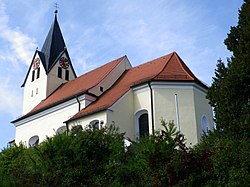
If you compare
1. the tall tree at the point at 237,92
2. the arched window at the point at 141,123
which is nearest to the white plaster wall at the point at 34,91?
the arched window at the point at 141,123

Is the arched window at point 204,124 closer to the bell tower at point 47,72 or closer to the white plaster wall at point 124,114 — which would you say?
the white plaster wall at point 124,114

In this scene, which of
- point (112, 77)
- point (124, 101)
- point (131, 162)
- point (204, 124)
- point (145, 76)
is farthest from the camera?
point (112, 77)

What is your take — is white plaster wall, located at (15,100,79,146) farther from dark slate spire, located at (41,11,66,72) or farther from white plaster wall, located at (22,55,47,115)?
dark slate spire, located at (41,11,66,72)

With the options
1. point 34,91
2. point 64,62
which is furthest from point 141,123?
point 34,91

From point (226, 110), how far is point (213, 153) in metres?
1.83

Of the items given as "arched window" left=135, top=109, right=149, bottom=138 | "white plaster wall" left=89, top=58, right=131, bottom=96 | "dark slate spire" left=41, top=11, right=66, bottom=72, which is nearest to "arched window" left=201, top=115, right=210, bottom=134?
"arched window" left=135, top=109, right=149, bottom=138

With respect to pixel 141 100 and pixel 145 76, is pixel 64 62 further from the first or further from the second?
pixel 141 100

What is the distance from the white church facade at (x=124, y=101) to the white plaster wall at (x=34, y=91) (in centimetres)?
9

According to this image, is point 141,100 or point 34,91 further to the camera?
point 34,91

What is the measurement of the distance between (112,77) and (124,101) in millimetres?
4369

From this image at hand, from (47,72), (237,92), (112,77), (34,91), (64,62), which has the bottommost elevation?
(237,92)

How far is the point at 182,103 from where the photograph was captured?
22188 millimetres

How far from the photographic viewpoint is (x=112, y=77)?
1062 inches

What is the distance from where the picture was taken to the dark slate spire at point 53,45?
108 feet
